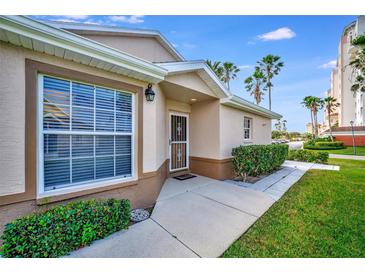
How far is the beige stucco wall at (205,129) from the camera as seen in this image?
254 inches

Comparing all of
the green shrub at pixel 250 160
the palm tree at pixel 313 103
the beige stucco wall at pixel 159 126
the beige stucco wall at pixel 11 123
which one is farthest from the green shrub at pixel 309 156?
the palm tree at pixel 313 103

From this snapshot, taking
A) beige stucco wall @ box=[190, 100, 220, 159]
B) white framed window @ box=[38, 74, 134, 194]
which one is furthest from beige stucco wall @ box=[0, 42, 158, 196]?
beige stucco wall @ box=[190, 100, 220, 159]

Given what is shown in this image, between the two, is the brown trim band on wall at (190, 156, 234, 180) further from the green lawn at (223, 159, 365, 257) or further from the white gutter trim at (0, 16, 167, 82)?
the white gutter trim at (0, 16, 167, 82)

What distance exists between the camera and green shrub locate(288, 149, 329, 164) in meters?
11.1

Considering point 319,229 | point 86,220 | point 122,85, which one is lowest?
point 319,229

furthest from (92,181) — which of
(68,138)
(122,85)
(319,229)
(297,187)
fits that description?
(297,187)

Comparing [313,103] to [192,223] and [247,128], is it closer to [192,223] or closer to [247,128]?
[247,128]

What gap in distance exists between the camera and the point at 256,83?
1015 inches

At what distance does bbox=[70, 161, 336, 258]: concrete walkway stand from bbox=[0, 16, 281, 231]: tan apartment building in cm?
86

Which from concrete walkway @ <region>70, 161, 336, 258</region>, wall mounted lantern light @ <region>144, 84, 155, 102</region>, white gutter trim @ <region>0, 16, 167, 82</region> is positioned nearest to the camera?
white gutter trim @ <region>0, 16, 167, 82</region>

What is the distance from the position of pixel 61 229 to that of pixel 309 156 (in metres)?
14.2

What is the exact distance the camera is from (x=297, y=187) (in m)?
5.77
